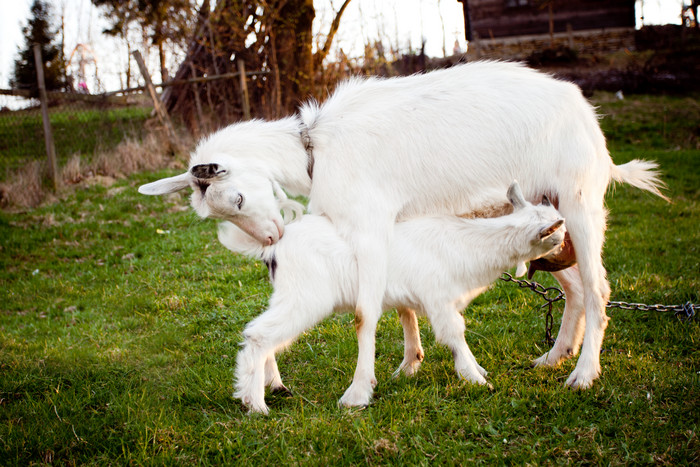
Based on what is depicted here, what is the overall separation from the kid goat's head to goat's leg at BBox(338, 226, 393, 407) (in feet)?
2.01

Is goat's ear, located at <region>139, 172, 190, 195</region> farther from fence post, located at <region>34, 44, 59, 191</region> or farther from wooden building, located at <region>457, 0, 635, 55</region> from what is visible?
wooden building, located at <region>457, 0, 635, 55</region>

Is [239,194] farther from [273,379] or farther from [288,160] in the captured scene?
[273,379]

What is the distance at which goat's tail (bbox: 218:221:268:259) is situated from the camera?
3973mm

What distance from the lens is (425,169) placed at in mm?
3842

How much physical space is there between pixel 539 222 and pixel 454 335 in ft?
2.91

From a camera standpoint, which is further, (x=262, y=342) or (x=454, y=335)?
(x=454, y=335)

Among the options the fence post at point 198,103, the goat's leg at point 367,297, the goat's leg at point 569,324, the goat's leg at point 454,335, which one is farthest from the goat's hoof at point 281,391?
the fence post at point 198,103

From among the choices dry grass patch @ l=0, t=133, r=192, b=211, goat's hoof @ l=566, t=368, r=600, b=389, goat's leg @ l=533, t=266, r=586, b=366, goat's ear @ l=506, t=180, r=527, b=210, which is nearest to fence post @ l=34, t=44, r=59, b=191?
dry grass patch @ l=0, t=133, r=192, b=211

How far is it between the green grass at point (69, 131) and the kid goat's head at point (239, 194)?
746 centimetres

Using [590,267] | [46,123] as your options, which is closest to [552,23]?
[46,123]

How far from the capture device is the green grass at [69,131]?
10062 mm

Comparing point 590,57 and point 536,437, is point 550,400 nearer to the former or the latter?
point 536,437

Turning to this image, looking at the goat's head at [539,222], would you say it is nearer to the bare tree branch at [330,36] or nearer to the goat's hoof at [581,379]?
the goat's hoof at [581,379]

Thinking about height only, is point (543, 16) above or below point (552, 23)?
above
